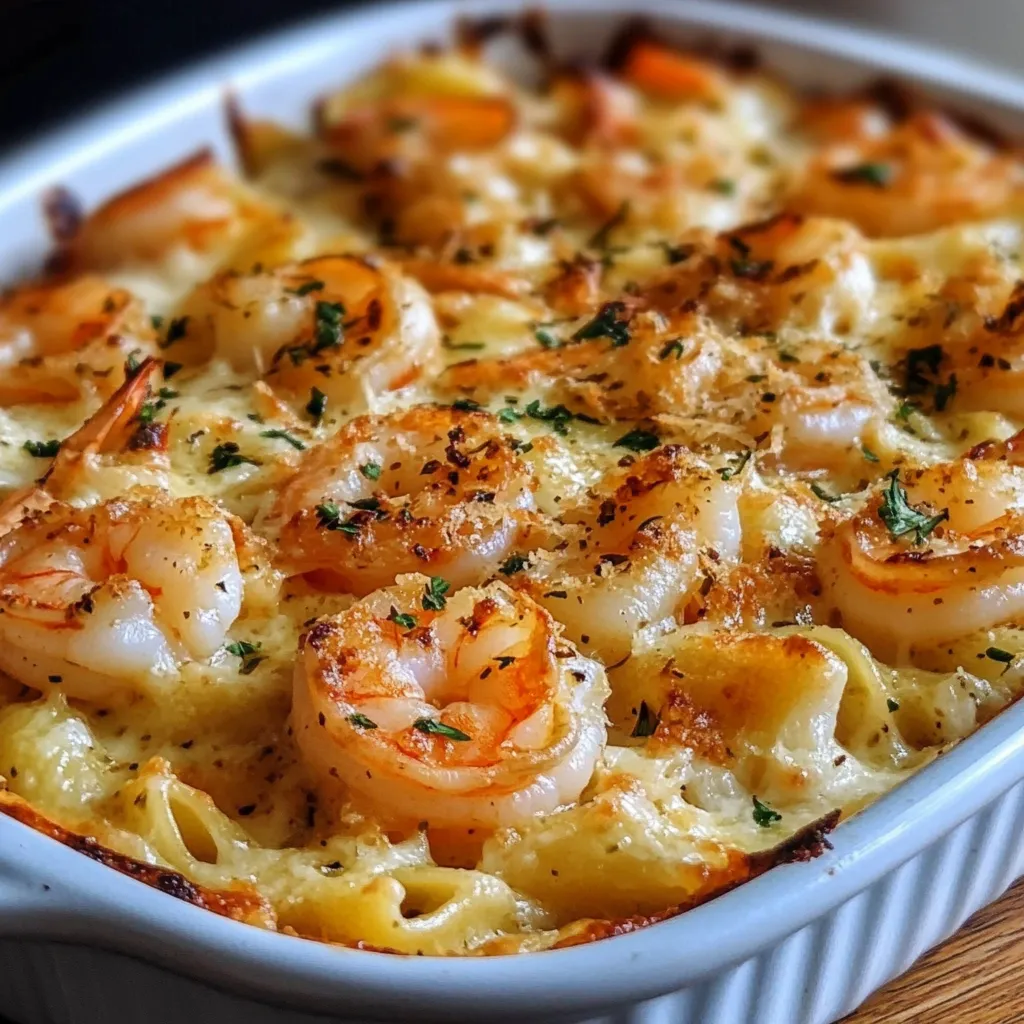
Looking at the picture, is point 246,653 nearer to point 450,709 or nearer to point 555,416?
point 450,709

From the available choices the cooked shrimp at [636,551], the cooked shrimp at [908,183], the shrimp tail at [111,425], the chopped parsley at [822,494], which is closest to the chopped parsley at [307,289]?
the shrimp tail at [111,425]

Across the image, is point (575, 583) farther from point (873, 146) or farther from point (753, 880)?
point (873, 146)

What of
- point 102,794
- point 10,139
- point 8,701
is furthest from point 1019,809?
point 10,139

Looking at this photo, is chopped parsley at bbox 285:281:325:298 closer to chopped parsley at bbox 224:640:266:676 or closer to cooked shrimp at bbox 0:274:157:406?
cooked shrimp at bbox 0:274:157:406

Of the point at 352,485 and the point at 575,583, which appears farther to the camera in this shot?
the point at 352,485

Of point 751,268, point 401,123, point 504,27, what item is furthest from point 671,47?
point 751,268
